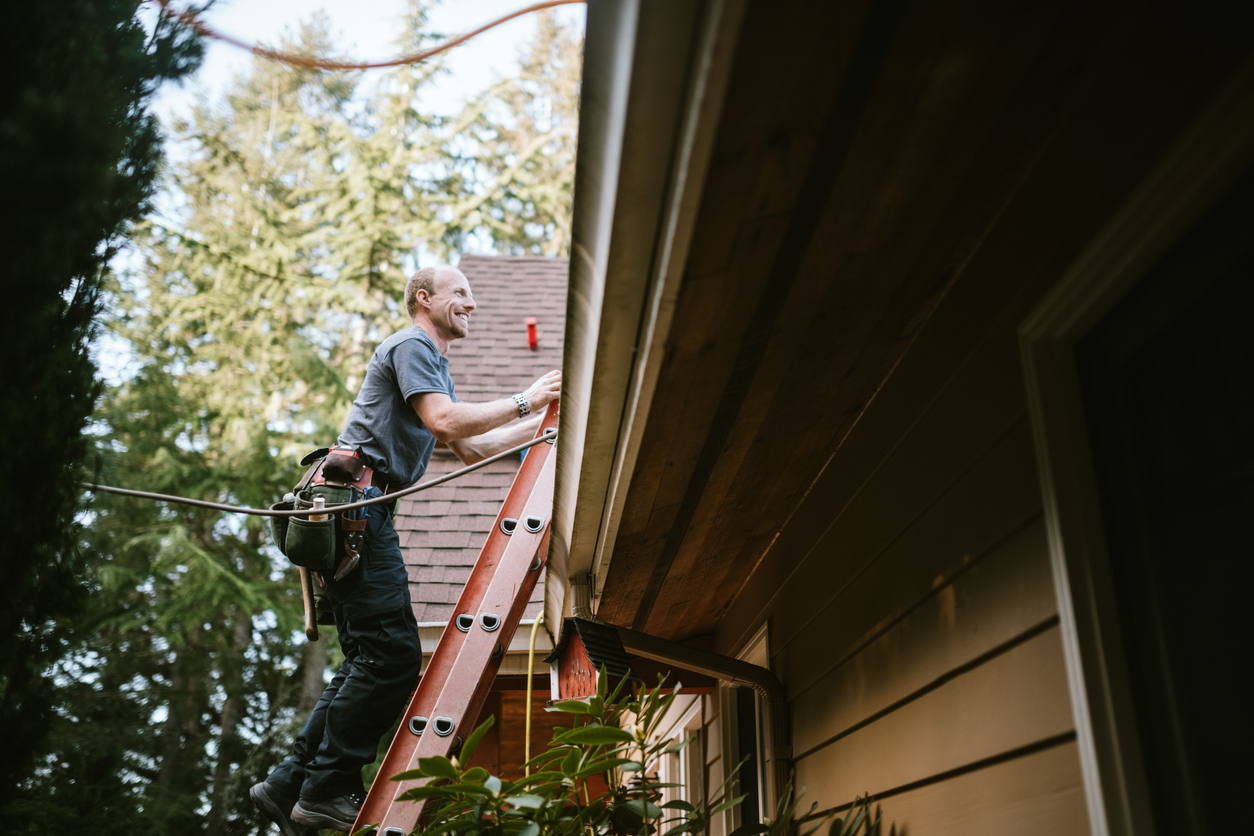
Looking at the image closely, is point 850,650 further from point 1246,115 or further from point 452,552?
point 452,552

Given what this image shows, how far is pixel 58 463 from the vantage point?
169cm

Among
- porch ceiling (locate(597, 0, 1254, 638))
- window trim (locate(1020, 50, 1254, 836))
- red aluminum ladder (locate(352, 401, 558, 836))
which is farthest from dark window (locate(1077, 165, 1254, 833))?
red aluminum ladder (locate(352, 401, 558, 836))

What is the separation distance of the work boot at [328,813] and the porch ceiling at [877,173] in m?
1.46

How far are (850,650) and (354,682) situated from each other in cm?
148

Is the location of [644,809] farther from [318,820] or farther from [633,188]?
[633,188]

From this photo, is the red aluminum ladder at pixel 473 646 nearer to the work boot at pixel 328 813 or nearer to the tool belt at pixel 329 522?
the work boot at pixel 328 813

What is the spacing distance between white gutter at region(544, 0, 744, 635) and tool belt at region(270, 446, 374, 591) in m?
1.23

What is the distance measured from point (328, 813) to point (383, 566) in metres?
0.74

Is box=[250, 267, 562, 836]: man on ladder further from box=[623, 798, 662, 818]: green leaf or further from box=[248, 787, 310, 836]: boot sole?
box=[623, 798, 662, 818]: green leaf

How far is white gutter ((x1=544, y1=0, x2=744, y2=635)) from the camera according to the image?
944 millimetres

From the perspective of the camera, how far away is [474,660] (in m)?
2.62

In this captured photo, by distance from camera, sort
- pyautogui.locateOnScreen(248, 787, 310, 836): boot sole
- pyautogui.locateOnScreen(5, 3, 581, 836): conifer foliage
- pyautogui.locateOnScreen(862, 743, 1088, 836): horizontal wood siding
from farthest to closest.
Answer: pyautogui.locateOnScreen(5, 3, 581, 836): conifer foliage
pyautogui.locateOnScreen(248, 787, 310, 836): boot sole
pyautogui.locateOnScreen(862, 743, 1088, 836): horizontal wood siding

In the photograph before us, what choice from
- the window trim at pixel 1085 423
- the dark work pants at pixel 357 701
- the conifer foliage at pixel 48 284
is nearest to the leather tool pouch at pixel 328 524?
the dark work pants at pixel 357 701

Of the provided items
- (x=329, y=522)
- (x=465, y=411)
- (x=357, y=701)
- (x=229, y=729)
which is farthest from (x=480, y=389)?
(x=229, y=729)
